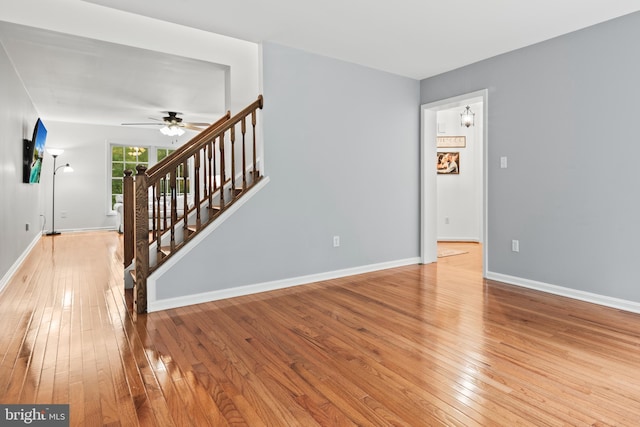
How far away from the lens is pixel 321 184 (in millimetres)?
4309

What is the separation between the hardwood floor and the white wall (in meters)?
3.68

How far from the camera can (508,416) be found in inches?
66.2

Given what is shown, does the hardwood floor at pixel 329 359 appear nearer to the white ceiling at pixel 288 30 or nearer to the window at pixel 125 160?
the white ceiling at pixel 288 30

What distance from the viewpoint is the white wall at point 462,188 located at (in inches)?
289

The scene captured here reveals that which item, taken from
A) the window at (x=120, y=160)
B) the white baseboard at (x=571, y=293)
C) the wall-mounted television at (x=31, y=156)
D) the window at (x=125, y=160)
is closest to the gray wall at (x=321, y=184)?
the white baseboard at (x=571, y=293)

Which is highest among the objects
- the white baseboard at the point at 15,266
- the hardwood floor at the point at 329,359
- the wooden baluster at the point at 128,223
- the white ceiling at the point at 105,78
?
the white ceiling at the point at 105,78

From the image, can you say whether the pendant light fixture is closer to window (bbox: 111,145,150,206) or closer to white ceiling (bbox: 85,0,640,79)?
white ceiling (bbox: 85,0,640,79)

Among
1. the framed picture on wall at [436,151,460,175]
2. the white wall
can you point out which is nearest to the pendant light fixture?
the white wall

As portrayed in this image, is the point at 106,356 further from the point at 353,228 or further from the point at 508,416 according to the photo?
the point at 353,228

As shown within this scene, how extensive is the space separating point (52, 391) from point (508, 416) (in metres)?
2.24

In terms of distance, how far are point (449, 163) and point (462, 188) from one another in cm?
56

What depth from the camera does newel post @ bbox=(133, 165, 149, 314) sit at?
3.15 metres

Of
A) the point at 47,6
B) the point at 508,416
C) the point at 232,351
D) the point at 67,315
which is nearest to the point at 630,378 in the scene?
the point at 508,416

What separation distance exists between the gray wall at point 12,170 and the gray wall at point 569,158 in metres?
5.43
